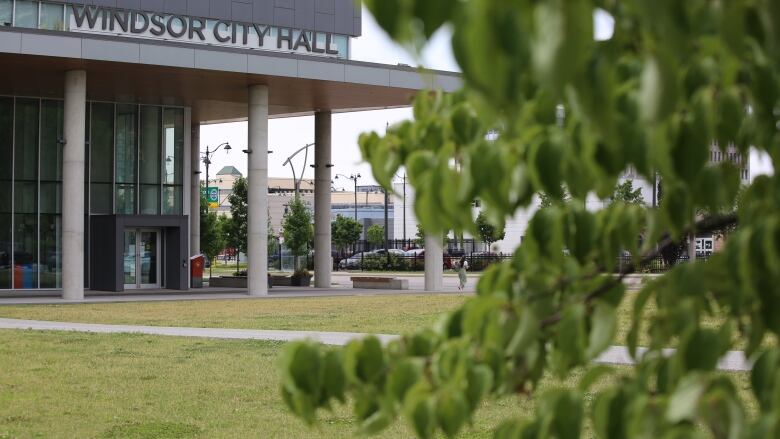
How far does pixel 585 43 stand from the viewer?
4.98 feet

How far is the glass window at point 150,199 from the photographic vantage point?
42.6m

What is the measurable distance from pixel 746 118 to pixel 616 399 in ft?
3.11

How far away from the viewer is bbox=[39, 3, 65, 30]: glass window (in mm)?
36750

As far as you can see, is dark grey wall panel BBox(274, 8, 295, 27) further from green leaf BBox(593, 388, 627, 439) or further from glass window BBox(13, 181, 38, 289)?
green leaf BBox(593, 388, 627, 439)

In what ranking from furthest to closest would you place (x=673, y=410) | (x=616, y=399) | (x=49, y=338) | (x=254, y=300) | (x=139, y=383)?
1. (x=254, y=300)
2. (x=49, y=338)
3. (x=139, y=383)
4. (x=616, y=399)
5. (x=673, y=410)

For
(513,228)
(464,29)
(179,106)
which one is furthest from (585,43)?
(513,228)

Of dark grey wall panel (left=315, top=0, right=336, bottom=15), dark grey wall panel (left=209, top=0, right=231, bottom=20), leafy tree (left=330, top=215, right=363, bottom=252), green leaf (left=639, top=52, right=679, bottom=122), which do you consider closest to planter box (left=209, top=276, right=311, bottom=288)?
dark grey wall panel (left=315, top=0, right=336, bottom=15)

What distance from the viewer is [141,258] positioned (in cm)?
4194

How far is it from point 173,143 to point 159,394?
3112 centimetres

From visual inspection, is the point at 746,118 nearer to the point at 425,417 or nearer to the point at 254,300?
the point at 425,417

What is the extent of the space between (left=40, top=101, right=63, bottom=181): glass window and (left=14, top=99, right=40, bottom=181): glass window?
10.8 inches

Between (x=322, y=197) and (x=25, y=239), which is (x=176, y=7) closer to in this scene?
(x=25, y=239)

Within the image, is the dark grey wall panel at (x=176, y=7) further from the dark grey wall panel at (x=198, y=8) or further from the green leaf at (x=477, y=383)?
the green leaf at (x=477, y=383)

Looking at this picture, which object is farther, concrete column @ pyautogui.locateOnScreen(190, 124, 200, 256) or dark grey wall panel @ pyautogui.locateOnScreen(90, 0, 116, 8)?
concrete column @ pyautogui.locateOnScreen(190, 124, 200, 256)
